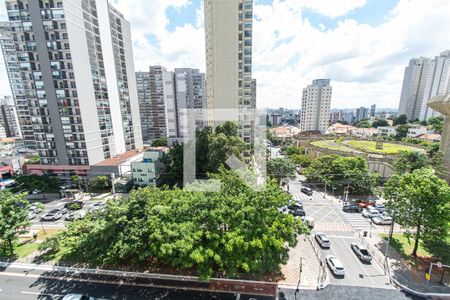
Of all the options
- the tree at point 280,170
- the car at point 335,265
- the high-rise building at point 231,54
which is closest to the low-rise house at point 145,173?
the high-rise building at point 231,54

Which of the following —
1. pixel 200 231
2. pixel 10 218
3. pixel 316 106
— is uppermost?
pixel 316 106

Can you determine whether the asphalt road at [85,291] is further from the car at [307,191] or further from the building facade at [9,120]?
the building facade at [9,120]

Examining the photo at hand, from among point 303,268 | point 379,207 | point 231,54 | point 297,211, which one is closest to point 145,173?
point 297,211

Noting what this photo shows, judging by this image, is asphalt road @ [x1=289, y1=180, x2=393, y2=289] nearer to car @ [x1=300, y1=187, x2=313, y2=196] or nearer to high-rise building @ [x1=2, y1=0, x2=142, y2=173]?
car @ [x1=300, y1=187, x2=313, y2=196]

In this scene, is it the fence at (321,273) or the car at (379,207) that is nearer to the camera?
the fence at (321,273)

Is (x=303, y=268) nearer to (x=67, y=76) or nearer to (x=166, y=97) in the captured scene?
(x=67, y=76)

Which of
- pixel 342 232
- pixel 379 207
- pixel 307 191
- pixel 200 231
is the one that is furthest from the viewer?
pixel 307 191

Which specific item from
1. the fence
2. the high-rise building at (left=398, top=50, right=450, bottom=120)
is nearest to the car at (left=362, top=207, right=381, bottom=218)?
the fence
